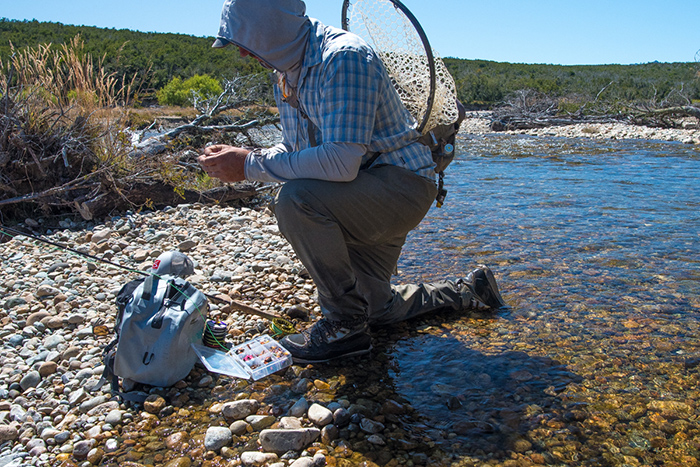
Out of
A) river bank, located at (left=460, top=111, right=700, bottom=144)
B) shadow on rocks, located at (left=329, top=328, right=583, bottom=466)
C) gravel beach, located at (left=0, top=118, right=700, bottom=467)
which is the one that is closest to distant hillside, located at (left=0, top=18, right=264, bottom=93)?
river bank, located at (left=460, top=111, right=700, bottom=144)

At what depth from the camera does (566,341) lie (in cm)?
268

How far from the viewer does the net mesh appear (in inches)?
102

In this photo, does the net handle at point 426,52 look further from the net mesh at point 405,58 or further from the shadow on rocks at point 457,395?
the shadow on rocks at point 457,395

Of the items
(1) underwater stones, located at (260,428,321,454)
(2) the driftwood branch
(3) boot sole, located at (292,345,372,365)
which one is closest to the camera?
(1) underwater stones, located at (260,428,321,454)

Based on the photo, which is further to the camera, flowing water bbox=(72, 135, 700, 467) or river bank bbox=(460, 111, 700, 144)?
river bank bbox=(460, 111, 700, 144)

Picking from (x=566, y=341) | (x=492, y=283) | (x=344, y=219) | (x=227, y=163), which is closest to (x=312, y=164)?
(x=344, y=219)

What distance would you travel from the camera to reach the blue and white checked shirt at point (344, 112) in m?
2.07

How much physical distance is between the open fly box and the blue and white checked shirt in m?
0.83

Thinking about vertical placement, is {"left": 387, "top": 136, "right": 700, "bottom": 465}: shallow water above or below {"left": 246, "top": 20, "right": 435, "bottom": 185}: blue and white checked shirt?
below

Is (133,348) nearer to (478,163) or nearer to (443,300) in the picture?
(443,300)

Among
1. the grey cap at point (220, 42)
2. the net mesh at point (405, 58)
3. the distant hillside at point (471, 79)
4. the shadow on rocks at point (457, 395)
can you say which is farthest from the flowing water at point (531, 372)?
the distant hillside at point (471, 79)

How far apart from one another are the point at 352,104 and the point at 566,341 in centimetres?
165

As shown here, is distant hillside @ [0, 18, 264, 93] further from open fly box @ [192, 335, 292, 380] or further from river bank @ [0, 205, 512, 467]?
open fly box @ [192, 335, 292, 380]

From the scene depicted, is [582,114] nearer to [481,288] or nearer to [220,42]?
[481,288]
